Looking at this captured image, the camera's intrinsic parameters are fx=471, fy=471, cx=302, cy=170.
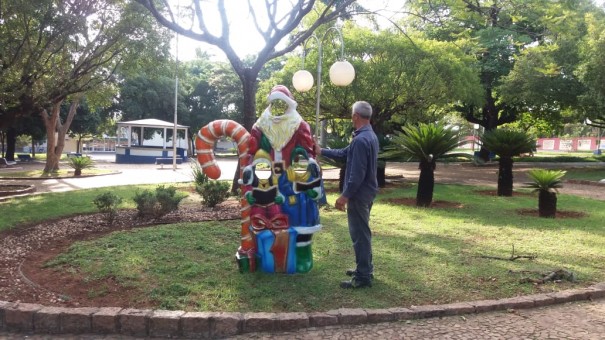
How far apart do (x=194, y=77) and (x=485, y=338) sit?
45233 millimetres

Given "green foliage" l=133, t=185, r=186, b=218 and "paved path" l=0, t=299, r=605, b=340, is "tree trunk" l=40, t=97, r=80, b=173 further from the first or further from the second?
"paved path" l=0, t=299, r=605, b=340

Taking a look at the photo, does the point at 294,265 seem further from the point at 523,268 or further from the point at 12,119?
the point at 12,119

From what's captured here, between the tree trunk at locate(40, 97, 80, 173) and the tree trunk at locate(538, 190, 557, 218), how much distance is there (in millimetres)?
17804

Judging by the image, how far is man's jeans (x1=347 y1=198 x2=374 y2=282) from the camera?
15.1ft

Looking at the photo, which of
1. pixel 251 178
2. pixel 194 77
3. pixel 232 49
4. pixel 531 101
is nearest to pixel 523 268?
pixel 251 178

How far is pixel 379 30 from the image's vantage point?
1527 centimetres

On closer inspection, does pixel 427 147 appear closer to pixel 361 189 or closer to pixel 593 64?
pixel 361 189

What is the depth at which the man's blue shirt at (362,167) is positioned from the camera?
448 cm

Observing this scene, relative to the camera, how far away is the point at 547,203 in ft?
30.5

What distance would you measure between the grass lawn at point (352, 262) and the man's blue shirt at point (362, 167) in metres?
0.96

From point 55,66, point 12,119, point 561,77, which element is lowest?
point 12,119

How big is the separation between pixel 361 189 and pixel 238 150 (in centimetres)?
151

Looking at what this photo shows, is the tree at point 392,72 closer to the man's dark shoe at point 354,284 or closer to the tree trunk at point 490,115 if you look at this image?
the man's dark shoe at point 354,284

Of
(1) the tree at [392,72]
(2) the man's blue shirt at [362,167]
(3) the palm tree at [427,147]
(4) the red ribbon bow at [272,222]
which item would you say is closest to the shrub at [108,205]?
(4) the red ribbon bow at [272,222]
